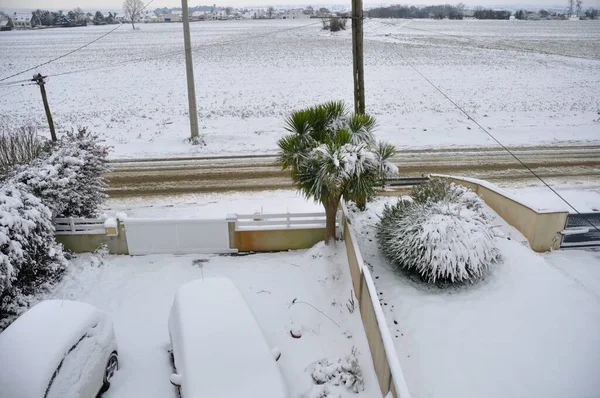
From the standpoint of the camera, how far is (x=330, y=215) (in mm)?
10867

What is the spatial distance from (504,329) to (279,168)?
446 inches

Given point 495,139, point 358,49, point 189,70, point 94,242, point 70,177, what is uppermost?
point 358,49

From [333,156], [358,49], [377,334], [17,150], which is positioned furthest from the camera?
[17,150]

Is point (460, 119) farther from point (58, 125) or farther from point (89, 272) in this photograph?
point (58, 125)

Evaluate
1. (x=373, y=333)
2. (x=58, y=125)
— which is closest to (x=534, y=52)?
(x=58, y=125)

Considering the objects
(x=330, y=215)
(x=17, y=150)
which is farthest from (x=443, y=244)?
(x=17, y=150)

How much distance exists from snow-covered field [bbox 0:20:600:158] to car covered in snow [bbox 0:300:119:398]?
13678 mm

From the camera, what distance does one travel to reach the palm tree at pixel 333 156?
372 inches

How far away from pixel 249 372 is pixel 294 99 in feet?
88.0

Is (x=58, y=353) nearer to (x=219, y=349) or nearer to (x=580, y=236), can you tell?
(x=219, y=349)

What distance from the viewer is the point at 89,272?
419 inches

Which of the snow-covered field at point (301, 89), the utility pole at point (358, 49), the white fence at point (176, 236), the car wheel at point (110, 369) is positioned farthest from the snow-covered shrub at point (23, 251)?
the snow-covered field at point (301, 89)

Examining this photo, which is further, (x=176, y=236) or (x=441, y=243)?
(x=176, y=236)

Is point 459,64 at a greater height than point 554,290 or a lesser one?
greater
